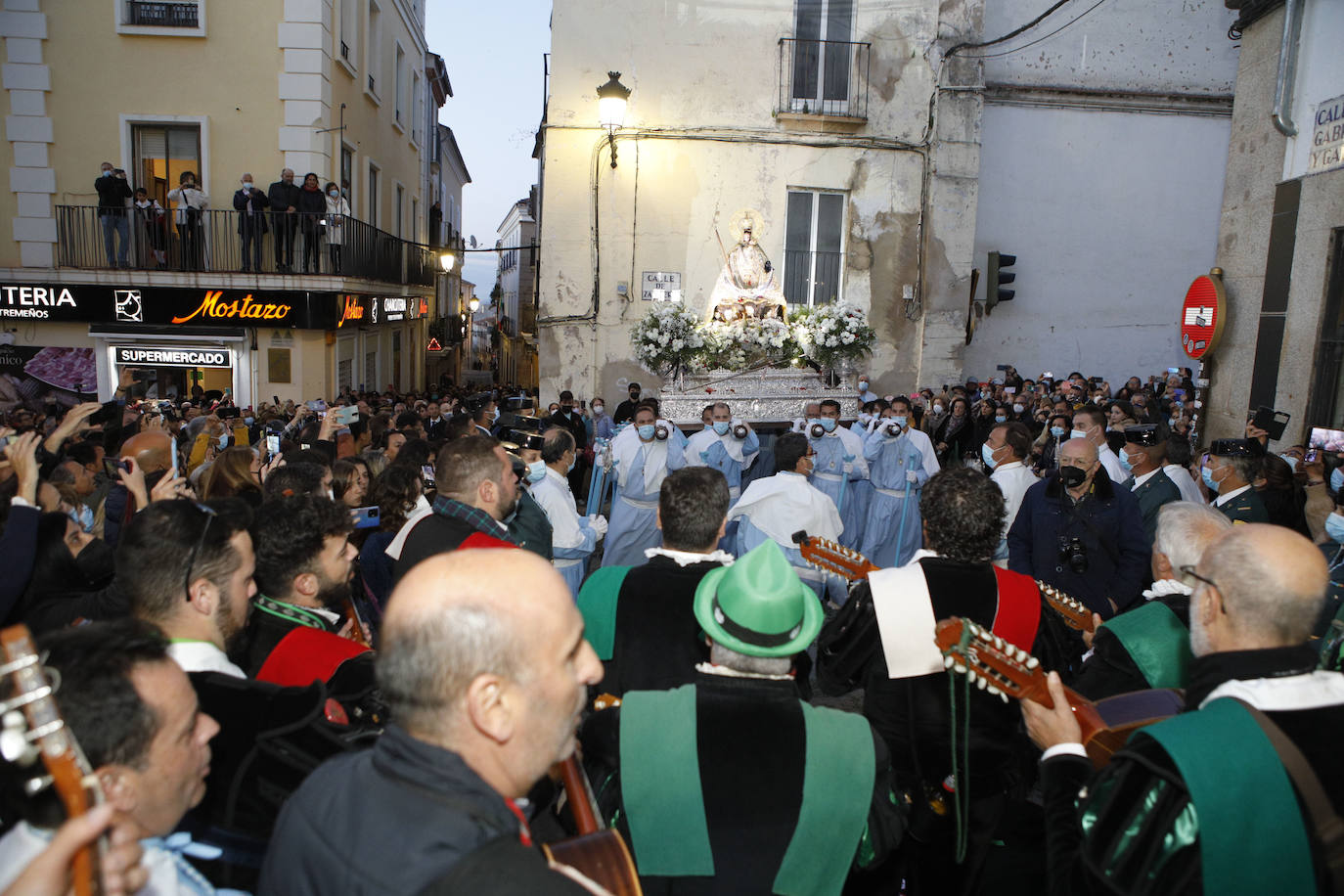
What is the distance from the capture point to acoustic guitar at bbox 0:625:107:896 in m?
1.24

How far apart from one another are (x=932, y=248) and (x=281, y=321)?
10.5m

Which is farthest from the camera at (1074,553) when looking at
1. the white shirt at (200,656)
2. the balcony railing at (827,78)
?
the balcony railing at (827,78)

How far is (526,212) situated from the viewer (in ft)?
138

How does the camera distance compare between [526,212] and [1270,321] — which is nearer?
[1270,321]

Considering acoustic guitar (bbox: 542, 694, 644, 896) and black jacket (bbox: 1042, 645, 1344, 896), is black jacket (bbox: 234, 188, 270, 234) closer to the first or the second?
acoustic guitar (bbox: 542, 694, 644, 896)

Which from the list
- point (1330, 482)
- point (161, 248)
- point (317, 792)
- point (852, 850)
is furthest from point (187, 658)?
point (161, 248)

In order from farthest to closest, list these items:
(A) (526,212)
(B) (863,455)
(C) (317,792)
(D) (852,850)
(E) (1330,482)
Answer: (A) (526,212) → (B) (863,455) → (E) (1330,482) → (D) (852,850) → (C) (317,792)

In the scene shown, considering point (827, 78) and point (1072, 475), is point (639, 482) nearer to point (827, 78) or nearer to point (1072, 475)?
point (1072, 475)

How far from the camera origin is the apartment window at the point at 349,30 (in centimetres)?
1488

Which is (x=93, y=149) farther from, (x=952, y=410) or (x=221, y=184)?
(x=952, y=410)

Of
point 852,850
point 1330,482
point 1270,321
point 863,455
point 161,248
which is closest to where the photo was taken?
point 852,850

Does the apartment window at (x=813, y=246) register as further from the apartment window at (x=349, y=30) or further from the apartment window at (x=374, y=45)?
the apartment window at (x=374, y=45)

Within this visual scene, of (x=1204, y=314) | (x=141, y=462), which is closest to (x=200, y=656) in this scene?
(x=141, y=462)

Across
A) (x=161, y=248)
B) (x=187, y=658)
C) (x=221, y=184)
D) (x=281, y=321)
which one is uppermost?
(x=221, y=184)
